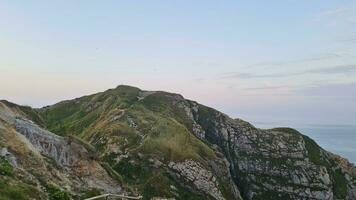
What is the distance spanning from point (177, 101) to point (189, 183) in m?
66.8

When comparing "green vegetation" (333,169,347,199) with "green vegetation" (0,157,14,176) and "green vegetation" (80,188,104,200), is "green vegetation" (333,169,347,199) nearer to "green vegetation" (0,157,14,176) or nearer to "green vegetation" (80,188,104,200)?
"green vegetation" (80,188,104,200)

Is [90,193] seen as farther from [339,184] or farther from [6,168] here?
[339,184]

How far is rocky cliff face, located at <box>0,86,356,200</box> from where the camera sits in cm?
7144

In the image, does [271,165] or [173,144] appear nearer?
[173,144]

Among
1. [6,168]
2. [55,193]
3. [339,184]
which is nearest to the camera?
[6,168]

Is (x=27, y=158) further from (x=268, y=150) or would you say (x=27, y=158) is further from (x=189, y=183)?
(x=268, y=150)

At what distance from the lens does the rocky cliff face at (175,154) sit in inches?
2813

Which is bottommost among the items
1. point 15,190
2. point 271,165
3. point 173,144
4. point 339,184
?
point 339,184

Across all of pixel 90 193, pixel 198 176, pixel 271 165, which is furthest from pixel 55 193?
pixel 271 165

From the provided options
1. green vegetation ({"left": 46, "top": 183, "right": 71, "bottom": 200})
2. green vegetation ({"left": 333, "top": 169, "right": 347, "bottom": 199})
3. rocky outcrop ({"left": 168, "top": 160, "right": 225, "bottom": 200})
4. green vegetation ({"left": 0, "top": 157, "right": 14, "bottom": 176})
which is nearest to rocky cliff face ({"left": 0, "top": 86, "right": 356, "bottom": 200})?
green vegetation ({"left": 333, "top": 169, "right": 347, "bottom": 199})

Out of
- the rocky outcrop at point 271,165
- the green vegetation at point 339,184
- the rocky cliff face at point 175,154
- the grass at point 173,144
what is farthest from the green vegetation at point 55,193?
the green vegetation at point 339,184

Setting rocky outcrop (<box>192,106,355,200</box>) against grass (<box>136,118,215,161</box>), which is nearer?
grass (<box>136,118,215,161</box>)

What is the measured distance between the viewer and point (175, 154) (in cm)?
14050

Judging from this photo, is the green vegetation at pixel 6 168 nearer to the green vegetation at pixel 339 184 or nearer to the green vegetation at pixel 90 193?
the green vegetation at pixel 90 193
